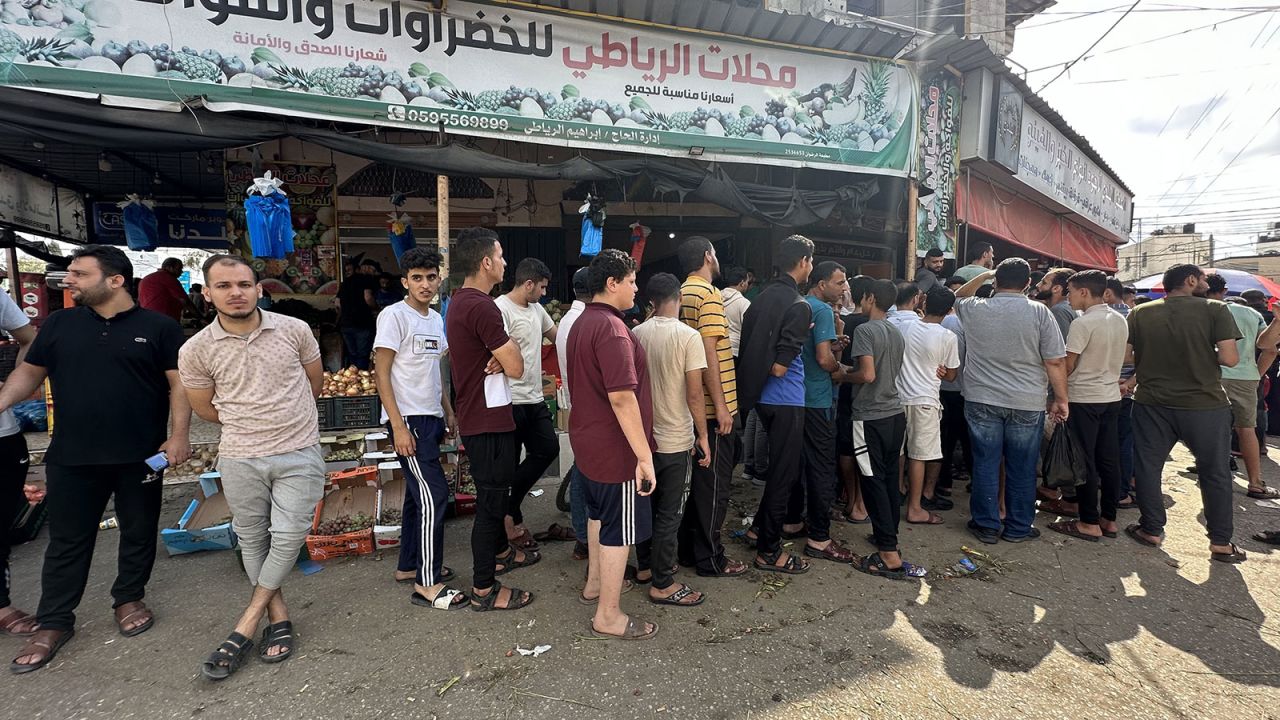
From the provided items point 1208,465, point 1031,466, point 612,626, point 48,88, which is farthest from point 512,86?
point 1208,465

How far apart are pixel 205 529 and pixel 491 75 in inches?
181

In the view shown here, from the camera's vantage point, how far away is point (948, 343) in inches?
169

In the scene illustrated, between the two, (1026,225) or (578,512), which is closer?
(578,512)

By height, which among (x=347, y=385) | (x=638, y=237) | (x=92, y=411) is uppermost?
(x=638, y=237)

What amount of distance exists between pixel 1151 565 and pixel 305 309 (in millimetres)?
9321

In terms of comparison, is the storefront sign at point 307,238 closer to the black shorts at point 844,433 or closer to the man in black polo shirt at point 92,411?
the man in black polo shirt at point 92,411

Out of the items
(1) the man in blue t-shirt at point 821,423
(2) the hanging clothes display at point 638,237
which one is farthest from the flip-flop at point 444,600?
(2) the hanging clothes display at point 638,237

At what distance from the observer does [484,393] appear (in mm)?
3076

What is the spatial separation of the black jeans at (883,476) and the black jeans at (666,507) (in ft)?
4.45

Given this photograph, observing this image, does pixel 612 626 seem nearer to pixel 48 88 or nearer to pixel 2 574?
pixel 2 574

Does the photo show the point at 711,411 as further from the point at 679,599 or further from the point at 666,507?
the point at 679,599

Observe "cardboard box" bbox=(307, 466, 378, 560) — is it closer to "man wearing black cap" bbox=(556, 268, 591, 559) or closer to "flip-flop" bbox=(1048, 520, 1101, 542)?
"man wearing black cap" bbox=(556, 268, 591, 559)

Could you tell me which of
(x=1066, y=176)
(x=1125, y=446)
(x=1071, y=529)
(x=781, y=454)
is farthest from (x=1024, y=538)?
(x=1066, y=176)

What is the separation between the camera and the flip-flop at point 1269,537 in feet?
13.9
